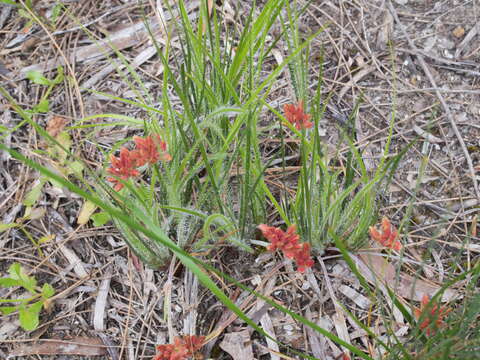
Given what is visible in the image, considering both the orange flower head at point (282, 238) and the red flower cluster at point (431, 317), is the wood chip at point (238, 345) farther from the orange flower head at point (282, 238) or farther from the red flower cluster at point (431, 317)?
the red flower cluster at point (431, 317)

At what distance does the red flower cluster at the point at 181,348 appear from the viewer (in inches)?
45.3

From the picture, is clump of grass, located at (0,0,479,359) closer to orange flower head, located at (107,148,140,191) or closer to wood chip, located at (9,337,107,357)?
orange flower head, located at (107,148,140,191)

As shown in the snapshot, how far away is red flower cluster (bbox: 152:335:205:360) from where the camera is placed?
1151mm

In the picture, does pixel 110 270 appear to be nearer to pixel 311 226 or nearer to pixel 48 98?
pixel 311 226

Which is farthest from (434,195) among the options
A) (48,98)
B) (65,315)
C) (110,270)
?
(48,98)

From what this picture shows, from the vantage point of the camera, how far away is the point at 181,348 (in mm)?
1161

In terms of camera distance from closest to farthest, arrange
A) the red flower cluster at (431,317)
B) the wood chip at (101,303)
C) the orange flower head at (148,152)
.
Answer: the red flower cluster at (431,317), the orange flower head at (148,152), the wood chip at (101,303)

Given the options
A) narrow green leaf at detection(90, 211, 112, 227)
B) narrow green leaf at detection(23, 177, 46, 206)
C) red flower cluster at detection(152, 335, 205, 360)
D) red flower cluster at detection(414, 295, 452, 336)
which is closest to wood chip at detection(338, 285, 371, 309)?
red flower cluster at detection(414, 295, 452, 336)

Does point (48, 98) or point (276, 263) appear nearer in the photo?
point (276, 263)

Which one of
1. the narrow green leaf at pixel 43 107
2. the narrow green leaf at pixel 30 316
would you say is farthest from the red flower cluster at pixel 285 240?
the narrow green leaf at pixel 43 107

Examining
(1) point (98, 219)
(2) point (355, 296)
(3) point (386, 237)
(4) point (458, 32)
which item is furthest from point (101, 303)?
(4) point (458, 32)

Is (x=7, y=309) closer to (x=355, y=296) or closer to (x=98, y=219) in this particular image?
(x=98, y=219)

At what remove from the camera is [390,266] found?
1398 mm

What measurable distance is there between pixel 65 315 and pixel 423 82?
4.81ft
